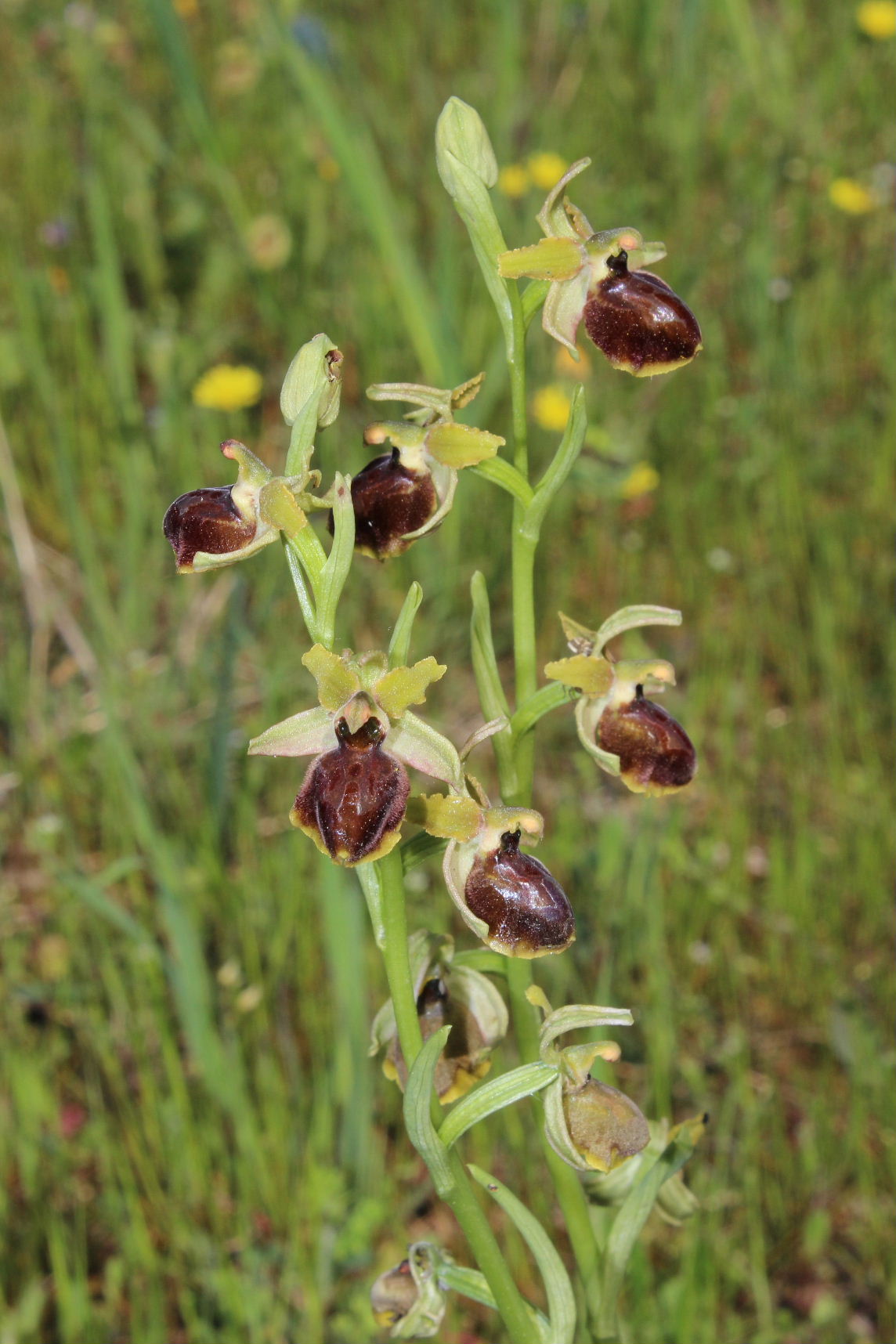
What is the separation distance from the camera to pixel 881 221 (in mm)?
4133

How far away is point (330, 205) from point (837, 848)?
277 centimetres

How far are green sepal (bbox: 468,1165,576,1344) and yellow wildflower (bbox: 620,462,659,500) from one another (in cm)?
209

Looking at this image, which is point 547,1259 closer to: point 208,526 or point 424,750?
point 424,750

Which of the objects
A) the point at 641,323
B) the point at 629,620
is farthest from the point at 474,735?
the point at 641,323

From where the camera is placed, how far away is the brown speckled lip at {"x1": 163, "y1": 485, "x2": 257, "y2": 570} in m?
1.45

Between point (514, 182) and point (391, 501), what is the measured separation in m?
2.76

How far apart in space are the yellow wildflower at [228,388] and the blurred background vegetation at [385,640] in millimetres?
109

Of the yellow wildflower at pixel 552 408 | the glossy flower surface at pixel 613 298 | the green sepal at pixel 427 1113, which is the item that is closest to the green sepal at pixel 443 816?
the green sepal at pixel 427 1113

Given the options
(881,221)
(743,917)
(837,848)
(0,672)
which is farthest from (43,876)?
(881,221)

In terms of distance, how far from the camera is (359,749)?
1430mm

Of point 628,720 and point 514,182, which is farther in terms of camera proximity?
point 514,182

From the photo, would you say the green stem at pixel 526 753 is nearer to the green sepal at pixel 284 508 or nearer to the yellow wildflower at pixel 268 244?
the green sepal at pixel 284 508

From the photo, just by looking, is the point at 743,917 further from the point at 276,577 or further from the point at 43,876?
the point at 43,876

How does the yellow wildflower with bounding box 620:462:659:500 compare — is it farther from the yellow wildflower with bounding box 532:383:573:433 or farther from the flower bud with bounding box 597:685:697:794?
the flower bud with bounding box 597:685:697:794
